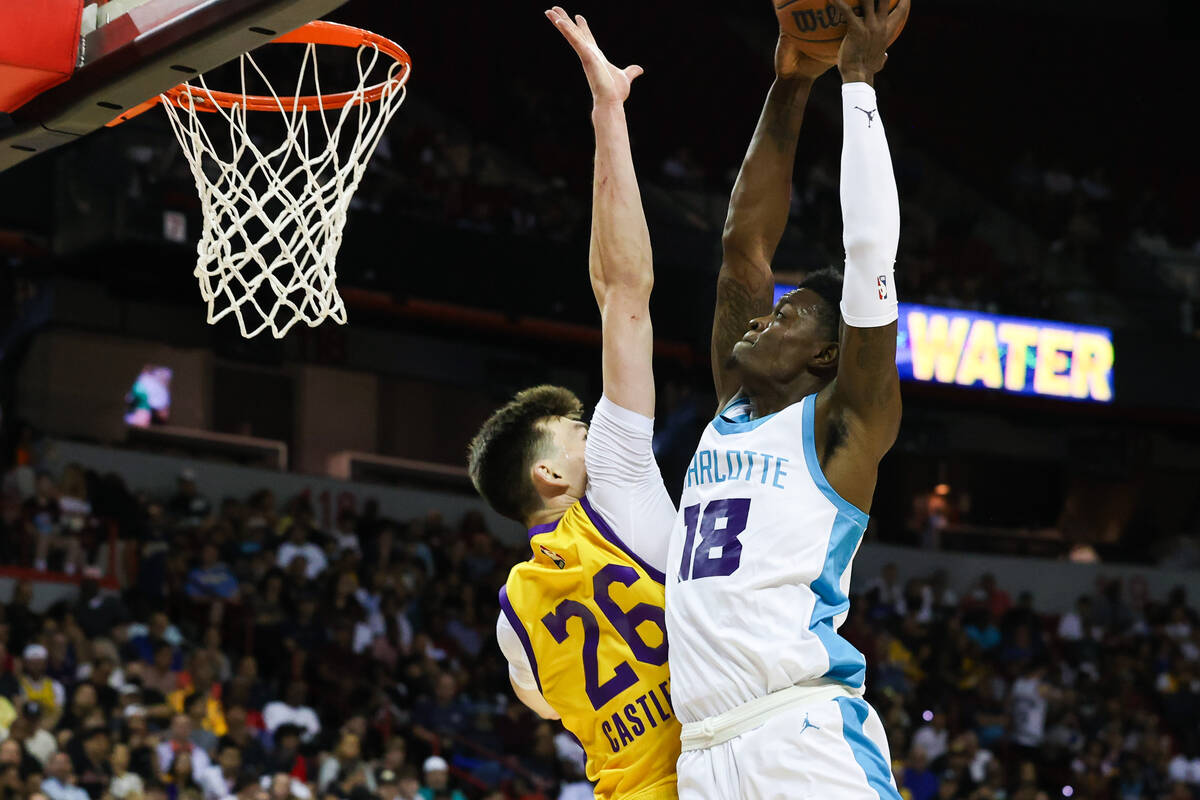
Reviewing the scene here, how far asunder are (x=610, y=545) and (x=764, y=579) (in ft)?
1.50

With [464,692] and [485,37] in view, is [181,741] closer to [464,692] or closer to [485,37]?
[464,692]

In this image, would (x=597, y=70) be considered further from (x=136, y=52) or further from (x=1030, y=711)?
(x=1030, y=711)

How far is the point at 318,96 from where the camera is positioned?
16.4 ft

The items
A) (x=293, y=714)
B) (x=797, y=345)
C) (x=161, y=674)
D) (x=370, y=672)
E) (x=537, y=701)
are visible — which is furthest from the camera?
(x=370, y=672)

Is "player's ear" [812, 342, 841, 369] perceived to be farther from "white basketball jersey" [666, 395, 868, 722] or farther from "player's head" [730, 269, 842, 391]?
"white basketball jersey" [666, 395, 868, 722]

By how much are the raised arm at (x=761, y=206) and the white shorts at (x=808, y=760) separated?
0.96 meters

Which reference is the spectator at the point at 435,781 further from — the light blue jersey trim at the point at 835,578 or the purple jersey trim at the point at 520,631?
the light blue jersey trim at the point at 835,578

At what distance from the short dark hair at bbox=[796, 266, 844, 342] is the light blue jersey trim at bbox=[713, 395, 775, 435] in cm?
23

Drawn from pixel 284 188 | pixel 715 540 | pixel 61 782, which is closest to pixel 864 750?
pixel 715 540

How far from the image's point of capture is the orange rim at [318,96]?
15.2 feet

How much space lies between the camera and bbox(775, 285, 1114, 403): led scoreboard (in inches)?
650

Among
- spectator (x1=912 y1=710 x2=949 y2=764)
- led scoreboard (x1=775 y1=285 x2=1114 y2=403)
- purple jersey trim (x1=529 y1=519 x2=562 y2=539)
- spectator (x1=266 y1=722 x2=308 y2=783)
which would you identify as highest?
led scoreboard (x1=775 y1=285 x2=1114 y2=403)

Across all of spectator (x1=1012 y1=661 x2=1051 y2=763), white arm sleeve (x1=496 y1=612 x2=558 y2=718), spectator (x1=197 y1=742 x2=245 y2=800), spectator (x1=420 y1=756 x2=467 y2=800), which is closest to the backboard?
white arm sleeve (x1=496 y1=612 x2=558 y2=718)

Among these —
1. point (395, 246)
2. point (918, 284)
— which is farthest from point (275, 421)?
point (918, 284)
